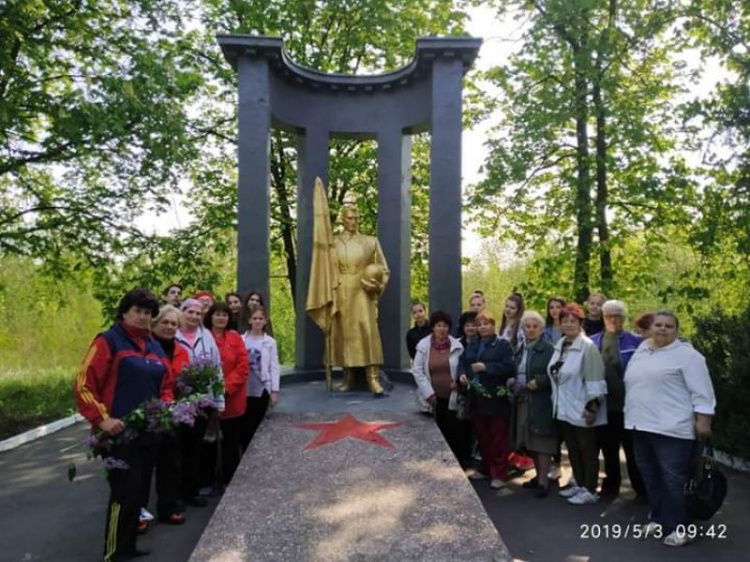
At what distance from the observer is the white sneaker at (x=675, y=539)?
4.20 meters

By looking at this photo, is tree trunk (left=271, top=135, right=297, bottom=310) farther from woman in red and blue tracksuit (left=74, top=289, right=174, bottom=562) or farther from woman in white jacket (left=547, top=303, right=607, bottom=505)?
woman in red and blue tracksuit (left=74, top=289, right=174, bottom=562)

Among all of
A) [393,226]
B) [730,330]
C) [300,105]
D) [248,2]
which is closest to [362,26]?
[248,2]

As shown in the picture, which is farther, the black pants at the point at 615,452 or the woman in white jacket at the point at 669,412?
the black pants at the point at 615,452

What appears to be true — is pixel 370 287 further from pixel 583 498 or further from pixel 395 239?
pixel 583 498

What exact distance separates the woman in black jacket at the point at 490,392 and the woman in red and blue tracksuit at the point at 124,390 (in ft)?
9.01

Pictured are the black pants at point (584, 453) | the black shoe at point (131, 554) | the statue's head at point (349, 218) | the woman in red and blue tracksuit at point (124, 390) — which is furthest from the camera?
the statue's head at point (349, 218)

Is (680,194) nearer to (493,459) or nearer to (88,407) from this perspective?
(493,459)

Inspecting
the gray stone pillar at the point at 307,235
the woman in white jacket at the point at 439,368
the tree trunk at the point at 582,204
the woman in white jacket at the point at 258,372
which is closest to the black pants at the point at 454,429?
the woman in white jacket at the point at 439,368

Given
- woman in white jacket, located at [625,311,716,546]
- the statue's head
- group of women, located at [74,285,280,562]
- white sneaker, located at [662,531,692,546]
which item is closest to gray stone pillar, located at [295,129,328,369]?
the statue's head

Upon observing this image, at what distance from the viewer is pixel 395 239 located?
29.6ft

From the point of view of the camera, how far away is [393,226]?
9.03m

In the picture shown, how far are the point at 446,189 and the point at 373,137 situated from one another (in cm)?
211

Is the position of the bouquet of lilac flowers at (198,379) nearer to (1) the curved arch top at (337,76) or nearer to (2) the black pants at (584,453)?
(2) the black pants at (584,453)

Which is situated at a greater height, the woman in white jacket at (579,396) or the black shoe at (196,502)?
the woman in white jacket at (579,396)
